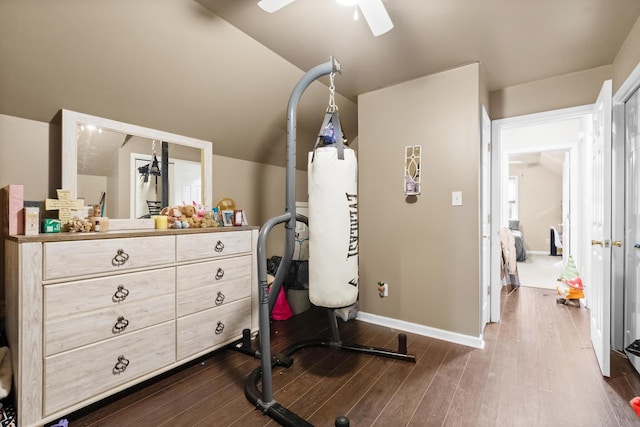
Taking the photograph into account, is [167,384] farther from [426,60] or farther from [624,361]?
[624,361]

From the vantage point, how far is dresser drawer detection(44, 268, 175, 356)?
144 centimetres

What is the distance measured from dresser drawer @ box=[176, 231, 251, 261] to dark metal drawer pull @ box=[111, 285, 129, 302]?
1.13 feet

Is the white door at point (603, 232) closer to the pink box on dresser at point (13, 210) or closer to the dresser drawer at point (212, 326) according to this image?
the dresser drawer at point (212, 326)

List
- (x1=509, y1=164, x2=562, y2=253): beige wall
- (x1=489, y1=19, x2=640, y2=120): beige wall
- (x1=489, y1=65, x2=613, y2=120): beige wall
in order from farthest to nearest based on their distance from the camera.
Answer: (x1=509, y1=164, x2=562, y2=253): beige wall → (x1=489, y1=65, x2=613, y2=120): beige wall → (x1=489, y1=19, x2=640, y2=120): beige wall

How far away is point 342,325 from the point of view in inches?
112

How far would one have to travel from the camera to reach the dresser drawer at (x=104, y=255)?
1444 mm

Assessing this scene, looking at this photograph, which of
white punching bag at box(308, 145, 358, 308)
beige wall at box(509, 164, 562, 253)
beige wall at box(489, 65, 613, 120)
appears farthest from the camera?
beige wall at box(509, 164, 562, 253)

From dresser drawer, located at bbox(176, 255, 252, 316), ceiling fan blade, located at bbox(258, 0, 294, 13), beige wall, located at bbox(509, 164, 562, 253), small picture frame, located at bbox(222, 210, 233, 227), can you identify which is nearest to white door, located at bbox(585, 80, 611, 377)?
ceiling fan blade, located at bbox(258, 0, 294, 13)

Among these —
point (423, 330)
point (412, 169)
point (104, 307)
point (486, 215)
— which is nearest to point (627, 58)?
point (486, 215)

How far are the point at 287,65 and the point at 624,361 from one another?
3396 millimetres

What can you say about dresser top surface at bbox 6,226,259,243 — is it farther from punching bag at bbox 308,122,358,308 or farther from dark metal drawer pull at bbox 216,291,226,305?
punching bag at bbox 308,122,358,308

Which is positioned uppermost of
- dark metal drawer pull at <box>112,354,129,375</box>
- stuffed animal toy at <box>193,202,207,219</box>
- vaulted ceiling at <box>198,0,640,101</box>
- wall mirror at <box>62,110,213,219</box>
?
vaulted ceiling at <box>198,0,640,101</box>

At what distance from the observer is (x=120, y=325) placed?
5.44 ft

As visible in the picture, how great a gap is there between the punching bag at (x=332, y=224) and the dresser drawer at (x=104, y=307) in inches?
38.2
